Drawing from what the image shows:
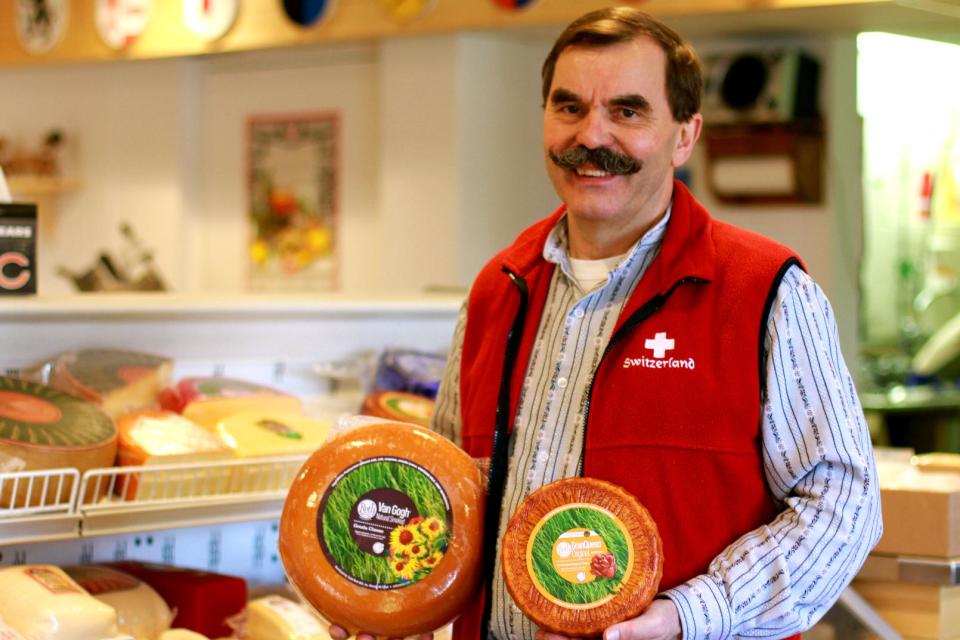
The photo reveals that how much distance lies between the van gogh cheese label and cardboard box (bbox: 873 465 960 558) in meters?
0.97

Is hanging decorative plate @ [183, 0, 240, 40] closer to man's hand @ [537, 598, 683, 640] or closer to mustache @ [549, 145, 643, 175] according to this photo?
mustache @ [549, 145, 643, 175]

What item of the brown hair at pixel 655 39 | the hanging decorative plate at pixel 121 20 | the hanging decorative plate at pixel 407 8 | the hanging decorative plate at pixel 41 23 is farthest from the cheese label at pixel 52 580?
the hanging decorative plate at pixel 41 23

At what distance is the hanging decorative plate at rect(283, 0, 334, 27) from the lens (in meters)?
5.84

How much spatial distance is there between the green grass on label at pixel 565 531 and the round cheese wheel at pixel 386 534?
0.19 m

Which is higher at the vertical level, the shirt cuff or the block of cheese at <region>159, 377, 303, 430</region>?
the block of cheese at <region>159, 377, 303, 430</region>

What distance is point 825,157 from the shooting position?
5.21 metres

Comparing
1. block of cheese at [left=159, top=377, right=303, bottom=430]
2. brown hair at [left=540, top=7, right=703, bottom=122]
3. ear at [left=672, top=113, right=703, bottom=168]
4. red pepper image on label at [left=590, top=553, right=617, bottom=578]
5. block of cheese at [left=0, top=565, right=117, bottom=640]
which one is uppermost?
brown hair at [left=540, top=7, right=703, bottom=122]

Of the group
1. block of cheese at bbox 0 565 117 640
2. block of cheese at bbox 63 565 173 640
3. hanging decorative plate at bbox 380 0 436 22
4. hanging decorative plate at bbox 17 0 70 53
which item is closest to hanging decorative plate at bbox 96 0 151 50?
hanging decorative plate at bbox 17 0 70 53

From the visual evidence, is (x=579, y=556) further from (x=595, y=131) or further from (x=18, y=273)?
(x=18, y=273)

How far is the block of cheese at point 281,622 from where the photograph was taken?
7.63 ft

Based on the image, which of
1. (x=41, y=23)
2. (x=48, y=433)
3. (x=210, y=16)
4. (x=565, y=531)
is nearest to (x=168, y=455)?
(x=48, y=433)

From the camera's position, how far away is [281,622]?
7.68ft

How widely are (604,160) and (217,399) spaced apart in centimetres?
121

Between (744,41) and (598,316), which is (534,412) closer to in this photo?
(598,316)
